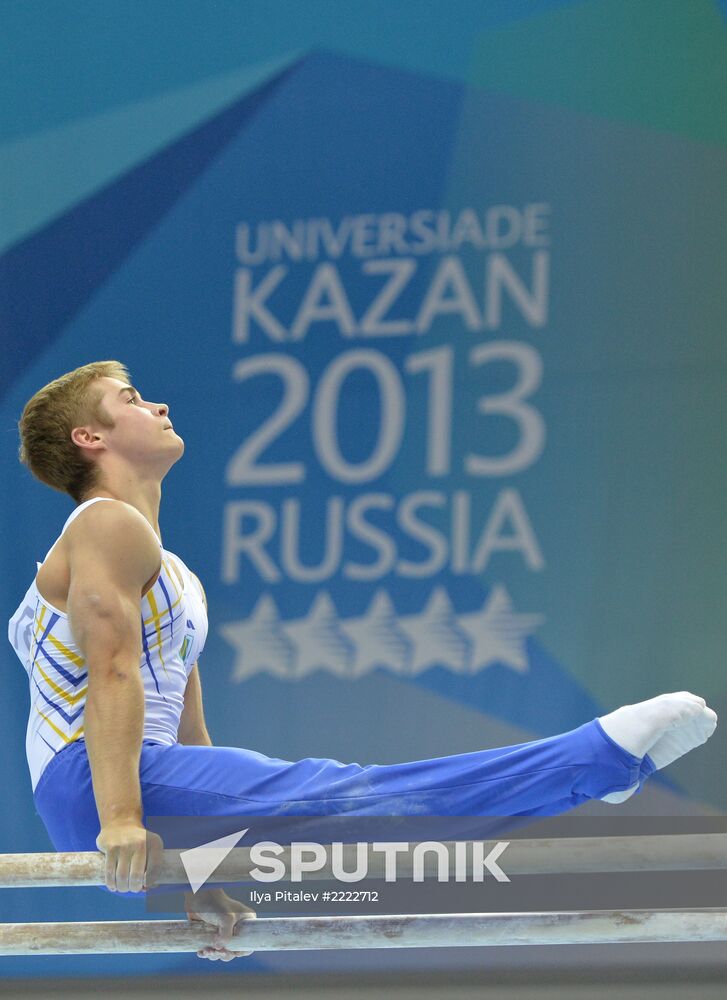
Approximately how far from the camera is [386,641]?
492 centimetres

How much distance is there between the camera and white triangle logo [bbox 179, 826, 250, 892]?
2.16 m

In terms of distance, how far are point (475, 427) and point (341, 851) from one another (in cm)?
300

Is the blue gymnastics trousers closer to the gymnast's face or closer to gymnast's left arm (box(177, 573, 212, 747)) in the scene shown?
gymnast's left arm (box(177, 573, 212, 747))

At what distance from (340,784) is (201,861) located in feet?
1.00

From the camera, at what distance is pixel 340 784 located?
233cm

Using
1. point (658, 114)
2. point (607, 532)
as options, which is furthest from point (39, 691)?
point (658, 114)

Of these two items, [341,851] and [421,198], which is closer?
[341,851]

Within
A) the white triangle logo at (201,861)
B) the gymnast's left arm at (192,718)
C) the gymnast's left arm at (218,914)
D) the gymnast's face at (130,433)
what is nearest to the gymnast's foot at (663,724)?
the white triangle logo at (201,861)

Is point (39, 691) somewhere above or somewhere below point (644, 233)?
below

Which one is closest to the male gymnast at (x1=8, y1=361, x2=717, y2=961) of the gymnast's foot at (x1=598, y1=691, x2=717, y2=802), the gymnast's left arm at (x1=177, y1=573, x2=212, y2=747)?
the gymnast's foot at (x1=598, y1=691, x2=717, y2=802)

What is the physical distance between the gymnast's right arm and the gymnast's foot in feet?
2.77

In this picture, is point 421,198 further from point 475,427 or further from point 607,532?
point 607,532

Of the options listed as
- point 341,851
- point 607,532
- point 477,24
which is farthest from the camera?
point 477,24

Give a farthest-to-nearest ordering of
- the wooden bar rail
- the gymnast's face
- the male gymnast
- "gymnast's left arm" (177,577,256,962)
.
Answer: the gymnast's face
"gymnast's left arm" (177,577,256,962)
the male gymnast
the wooden bar rail
